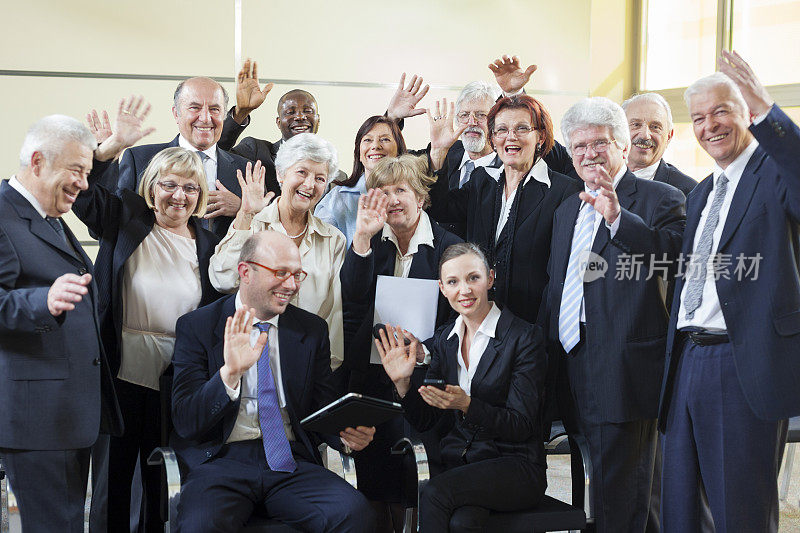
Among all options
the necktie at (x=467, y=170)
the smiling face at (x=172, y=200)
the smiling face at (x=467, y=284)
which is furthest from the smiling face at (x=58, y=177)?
the necktie at (x=467, y=170)

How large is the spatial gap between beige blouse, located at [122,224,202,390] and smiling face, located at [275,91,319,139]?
4.27ft

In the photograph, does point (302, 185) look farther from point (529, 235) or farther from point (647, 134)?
point (647, 134)

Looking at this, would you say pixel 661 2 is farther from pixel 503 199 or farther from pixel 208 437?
pixel 208 437

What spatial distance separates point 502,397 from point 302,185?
1104 mm

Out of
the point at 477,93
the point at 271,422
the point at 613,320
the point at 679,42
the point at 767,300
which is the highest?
the point at 679,42

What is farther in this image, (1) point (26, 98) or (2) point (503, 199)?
(1) point (26, 98)

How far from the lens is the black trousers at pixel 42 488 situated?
9.25 feet

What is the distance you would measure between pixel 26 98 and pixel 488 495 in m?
4.88

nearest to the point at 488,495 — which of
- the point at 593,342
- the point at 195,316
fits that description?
the point at 593,342

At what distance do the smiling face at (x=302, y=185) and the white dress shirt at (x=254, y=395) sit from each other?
0.49m

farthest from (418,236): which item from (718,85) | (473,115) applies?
(718,85)

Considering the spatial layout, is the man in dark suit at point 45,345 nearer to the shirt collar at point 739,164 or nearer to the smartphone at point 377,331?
the smartphone at point 377,331

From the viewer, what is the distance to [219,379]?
292 centimetres

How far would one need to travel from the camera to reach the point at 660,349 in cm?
318
